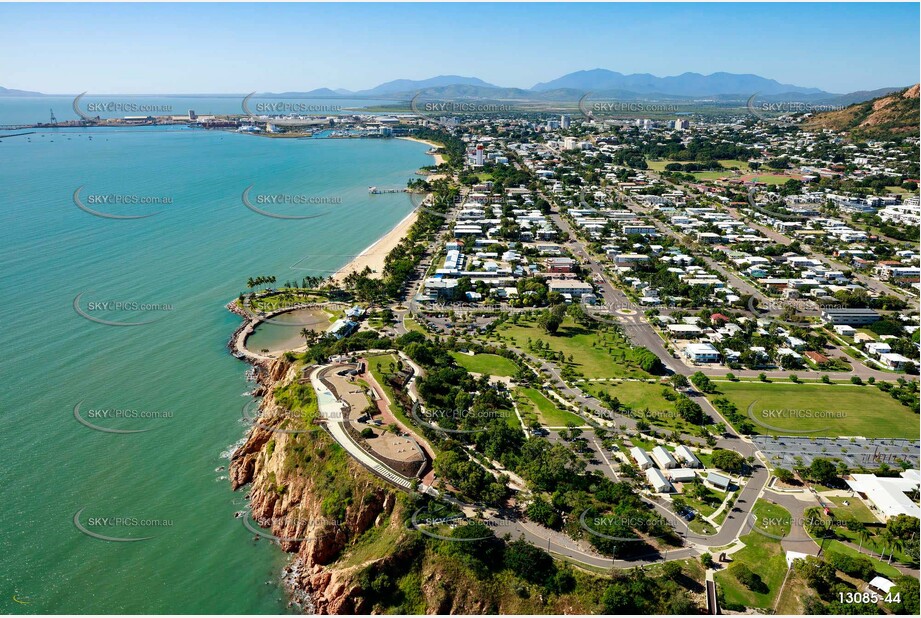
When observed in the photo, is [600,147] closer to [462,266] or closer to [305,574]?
[462,266]

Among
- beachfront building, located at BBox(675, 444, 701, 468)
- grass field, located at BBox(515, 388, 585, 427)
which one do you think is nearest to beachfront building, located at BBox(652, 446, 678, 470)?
beachfront building, located at BBox(675, 444, 701, 468)

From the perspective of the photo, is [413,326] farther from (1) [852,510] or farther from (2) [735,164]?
(2) [735,164]

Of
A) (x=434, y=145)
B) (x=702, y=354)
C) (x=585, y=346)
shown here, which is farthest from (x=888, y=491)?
(x=434, y=145)

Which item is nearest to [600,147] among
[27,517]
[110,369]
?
[110,369]

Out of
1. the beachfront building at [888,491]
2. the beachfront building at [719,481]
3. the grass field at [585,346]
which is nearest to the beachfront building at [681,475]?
the beachfront building at [719,481]

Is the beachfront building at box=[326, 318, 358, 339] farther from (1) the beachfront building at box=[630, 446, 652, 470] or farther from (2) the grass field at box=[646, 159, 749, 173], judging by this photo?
(2) the grass field at box=[646, 159, 749, 173]

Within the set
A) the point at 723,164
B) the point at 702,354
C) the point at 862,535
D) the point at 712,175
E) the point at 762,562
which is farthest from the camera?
the point at 723,164
